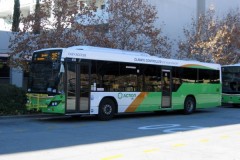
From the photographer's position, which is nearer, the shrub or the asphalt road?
the asphalt road

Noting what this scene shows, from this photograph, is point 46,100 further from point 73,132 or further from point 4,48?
point 4,48

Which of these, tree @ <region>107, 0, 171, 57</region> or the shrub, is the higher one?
tree @ <region>107, 0, 171, 57</region>

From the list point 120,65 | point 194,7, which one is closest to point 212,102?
point 120,65

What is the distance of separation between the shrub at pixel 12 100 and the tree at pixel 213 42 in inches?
717

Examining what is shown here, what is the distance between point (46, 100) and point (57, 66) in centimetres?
139

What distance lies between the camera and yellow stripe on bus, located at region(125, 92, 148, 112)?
1853 cm

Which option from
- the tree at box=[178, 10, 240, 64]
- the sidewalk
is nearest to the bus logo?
the sidewalk

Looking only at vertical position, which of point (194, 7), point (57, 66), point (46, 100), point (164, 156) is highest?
point (194, 7)

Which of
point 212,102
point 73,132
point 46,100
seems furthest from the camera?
point 212,102

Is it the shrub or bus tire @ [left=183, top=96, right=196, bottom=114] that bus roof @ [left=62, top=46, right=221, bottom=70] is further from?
the shrub

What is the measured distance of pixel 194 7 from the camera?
Result: 42719 millimetres

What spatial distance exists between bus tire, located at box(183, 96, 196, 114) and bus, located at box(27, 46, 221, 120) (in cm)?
12

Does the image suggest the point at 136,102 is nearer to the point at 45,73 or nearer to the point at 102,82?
the point at 102,82

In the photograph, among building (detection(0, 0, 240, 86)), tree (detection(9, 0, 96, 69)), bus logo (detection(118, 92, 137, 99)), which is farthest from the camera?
building (detection(0, 0, 240, 86))
